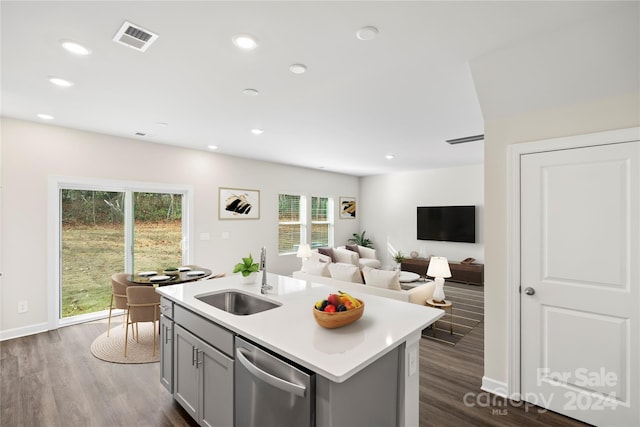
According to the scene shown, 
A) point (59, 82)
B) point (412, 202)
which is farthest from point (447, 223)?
point (59, 82)

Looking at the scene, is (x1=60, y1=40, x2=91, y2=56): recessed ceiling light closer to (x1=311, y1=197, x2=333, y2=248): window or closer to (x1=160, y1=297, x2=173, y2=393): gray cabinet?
(x1=160, y1=297, x2=173, y2=393): gray cabinet

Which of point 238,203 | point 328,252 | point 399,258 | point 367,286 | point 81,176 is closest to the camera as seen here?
point 367,286

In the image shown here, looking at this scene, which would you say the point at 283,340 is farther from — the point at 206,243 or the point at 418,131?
the point at 206,243

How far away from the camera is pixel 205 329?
1.96 metres

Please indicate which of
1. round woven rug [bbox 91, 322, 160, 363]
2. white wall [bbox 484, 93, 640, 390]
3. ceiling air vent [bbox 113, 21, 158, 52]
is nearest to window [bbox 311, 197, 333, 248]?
round woven rug [bbox 91, 322, 160, 363]

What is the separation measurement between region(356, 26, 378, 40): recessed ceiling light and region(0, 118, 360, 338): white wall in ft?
13.4

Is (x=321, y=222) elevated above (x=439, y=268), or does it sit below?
above

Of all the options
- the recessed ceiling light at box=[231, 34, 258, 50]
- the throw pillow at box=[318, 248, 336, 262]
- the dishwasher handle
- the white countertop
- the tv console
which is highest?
the recessed ceiling light at box=[231, 34, 258, 50]

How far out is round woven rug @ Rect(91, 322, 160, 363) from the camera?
318cm

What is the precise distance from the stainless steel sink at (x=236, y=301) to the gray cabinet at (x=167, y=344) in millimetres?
288

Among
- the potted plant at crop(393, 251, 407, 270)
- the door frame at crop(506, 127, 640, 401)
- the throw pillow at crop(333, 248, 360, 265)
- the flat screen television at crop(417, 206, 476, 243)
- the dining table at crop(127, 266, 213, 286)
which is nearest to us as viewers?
the door frame at crop(506, 127, 640, 401)

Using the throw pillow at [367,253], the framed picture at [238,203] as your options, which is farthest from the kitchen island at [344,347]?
the throw pillow at [367,253]

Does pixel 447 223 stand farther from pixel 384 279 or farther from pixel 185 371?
pixel 185 371

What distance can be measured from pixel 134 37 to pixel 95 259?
3607 mm
